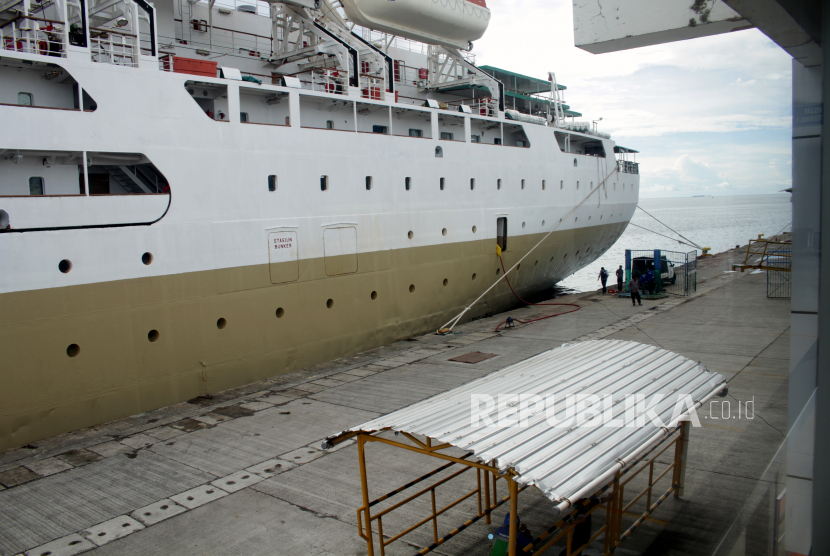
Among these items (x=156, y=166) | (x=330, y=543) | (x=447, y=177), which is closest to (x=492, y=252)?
(x=447, y=177)

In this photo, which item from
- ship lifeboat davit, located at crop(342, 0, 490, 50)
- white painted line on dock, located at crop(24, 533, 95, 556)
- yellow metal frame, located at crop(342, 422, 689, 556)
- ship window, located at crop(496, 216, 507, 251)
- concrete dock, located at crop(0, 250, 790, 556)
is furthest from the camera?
ship window, located at crop(496, 216, 507, 251)

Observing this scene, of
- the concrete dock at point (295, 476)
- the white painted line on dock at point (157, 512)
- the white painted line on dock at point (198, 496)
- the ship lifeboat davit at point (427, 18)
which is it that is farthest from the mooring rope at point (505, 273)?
the white painted line on dock at point (157, 512)

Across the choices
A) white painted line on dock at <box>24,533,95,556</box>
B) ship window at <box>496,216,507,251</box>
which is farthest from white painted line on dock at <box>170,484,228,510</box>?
ship window at <box>496,216,507,251</box>

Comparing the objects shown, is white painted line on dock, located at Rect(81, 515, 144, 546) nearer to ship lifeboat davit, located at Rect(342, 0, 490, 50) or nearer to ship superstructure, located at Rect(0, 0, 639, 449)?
ship superstructure, located at Rect(0, 0, 639, 449)

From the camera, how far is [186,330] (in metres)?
10.5

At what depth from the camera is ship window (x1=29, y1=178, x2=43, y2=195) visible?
934 cm

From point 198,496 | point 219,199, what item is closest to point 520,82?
point 219,199

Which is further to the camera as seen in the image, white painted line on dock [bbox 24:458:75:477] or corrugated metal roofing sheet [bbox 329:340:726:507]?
white painted line on dock [bbox 24:458:75:477]

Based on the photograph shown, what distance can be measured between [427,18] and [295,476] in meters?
13.8

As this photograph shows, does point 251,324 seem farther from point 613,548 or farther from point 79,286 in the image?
point 613,548

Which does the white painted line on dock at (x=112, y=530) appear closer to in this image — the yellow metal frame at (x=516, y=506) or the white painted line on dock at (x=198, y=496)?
the white painted line on dock at (x=198, y=496)

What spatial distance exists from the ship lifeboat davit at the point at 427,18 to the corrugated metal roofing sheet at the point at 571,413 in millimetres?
12388

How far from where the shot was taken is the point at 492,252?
17.8 m

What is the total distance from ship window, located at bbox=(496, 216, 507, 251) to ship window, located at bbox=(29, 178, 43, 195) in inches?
485
